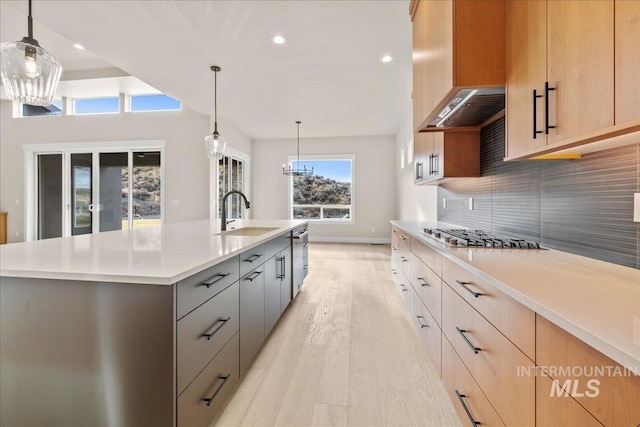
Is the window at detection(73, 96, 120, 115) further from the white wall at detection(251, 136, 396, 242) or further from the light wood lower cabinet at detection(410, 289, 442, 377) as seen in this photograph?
the light wood lower cabinet at detection(410, 289, 442, 377)

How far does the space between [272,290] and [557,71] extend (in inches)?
82.9

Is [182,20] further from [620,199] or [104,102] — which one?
[104,102]

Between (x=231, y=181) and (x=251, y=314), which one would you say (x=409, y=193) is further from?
(x=251, y=314)

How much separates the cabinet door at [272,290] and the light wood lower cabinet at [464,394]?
4.05ft

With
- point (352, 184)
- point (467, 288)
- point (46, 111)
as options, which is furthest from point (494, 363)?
point (46, 111)

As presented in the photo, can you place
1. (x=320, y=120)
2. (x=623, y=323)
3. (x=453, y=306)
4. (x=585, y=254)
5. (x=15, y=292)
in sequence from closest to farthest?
(x=623, y=323), (x=15, y=292), (x=585, y=254), (x=453, y=306), (x=320, y=120)

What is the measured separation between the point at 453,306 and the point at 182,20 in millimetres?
3376

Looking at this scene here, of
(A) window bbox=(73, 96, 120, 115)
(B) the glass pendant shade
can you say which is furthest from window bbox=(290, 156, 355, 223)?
(A) window bbox=(73, 96, 120, 115)

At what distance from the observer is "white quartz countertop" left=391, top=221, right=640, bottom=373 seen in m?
0.57

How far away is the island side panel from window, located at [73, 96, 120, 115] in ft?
21.5

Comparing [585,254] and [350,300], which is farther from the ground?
[585,254]

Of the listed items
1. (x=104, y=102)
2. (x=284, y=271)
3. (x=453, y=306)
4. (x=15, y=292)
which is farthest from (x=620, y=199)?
(x=104, y=102)

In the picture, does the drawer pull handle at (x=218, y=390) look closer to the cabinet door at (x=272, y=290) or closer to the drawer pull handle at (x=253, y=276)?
the drawer pull handle at (x=253, y=276)

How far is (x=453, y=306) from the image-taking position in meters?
1.46
